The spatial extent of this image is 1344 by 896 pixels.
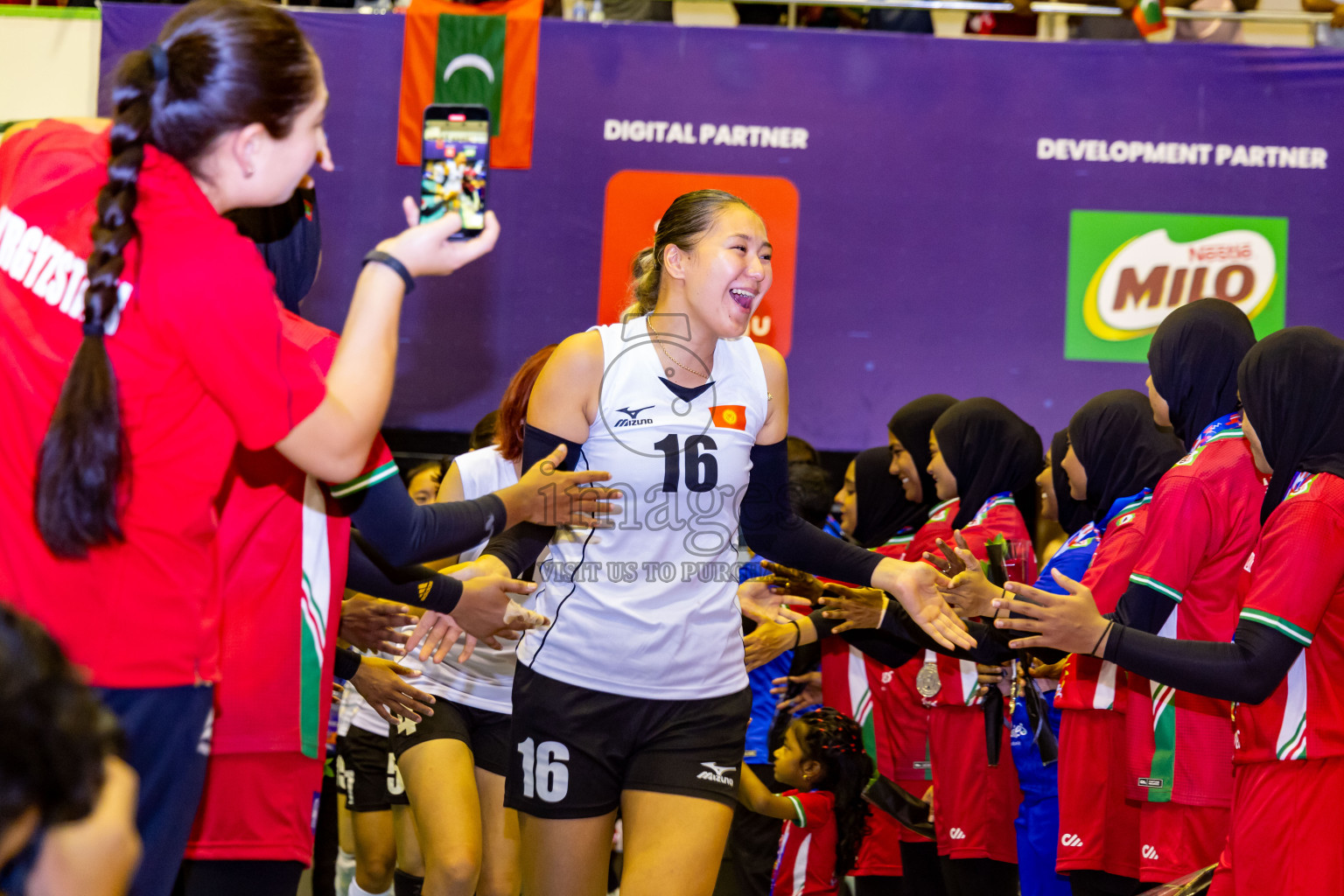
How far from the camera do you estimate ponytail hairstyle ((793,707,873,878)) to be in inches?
174

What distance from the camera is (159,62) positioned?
1.67m

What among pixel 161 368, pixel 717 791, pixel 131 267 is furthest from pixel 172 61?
pixel 717 791

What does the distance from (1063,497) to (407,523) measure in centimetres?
363

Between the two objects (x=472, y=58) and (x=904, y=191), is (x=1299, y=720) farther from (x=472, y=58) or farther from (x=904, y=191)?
(x=472, y=58)

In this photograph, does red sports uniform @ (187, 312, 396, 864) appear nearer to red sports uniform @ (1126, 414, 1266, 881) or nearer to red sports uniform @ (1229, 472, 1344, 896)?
red sports uniform @ (1229, 472, 1344, 896)

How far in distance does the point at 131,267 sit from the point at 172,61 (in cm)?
31

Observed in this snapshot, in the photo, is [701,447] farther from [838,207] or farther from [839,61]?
[839,61]

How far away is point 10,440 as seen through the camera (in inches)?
64.5

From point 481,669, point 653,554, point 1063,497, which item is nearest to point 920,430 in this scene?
point 1063,497

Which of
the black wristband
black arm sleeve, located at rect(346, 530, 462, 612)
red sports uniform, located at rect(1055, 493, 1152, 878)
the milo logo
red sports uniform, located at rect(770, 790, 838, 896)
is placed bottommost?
red sports uniform, located at rect(770, 790, 838, 896)

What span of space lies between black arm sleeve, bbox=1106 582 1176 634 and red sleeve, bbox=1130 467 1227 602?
15mm

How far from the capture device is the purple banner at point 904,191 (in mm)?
6195

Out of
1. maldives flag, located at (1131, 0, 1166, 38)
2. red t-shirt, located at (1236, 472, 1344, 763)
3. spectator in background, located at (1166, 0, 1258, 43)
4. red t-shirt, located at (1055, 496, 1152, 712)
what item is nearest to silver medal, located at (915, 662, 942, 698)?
red t-shirt, located at (1055, 496, 1152, 712)

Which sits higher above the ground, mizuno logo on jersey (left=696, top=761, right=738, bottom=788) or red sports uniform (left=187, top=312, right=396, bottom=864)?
red sports uniform (left=187, top=312, right=396, bottom=864)
